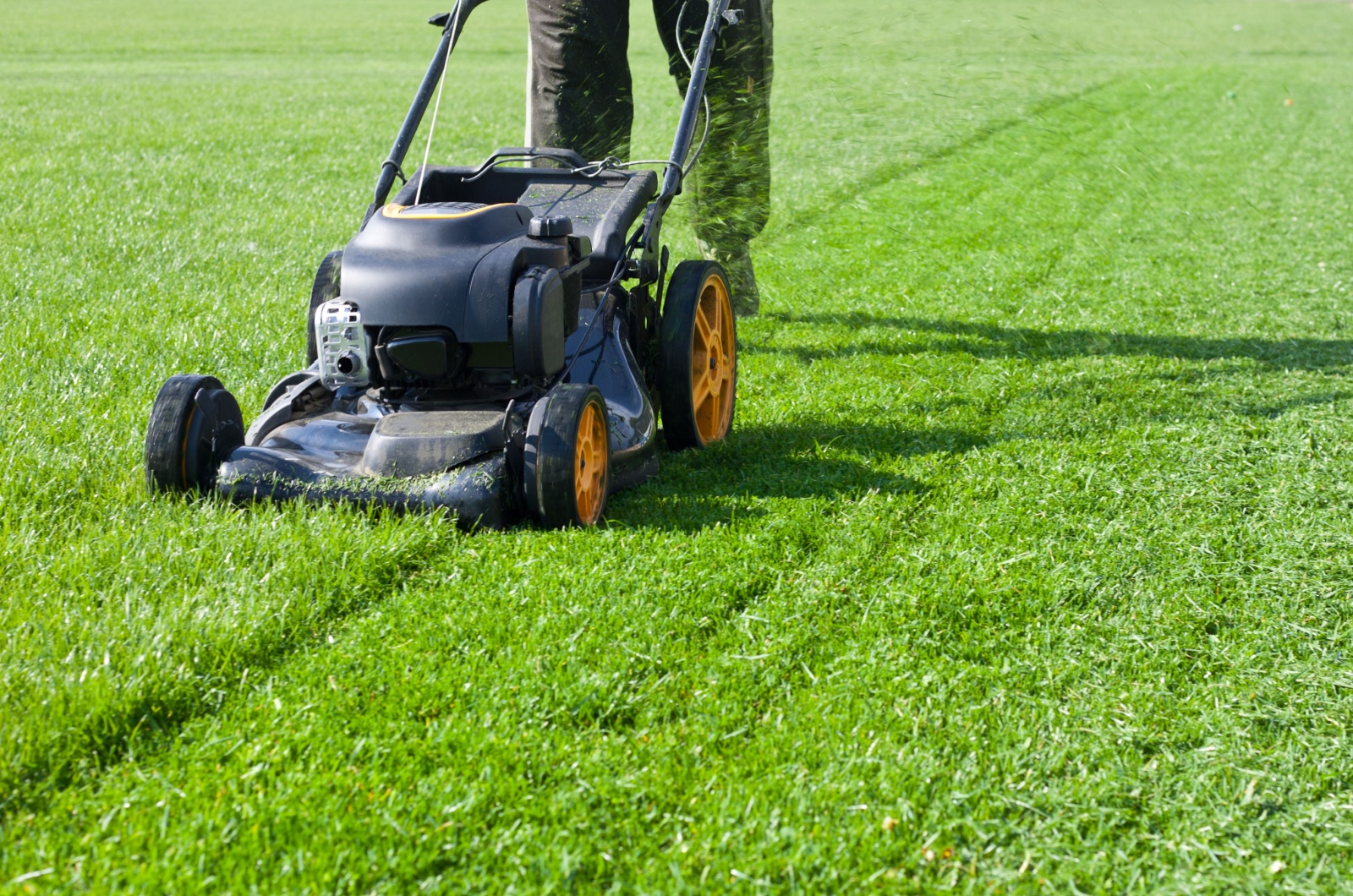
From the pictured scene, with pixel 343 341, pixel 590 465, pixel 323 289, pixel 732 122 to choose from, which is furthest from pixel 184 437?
pixel 732 122

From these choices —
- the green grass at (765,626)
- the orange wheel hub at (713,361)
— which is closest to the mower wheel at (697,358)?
the orange wheel hub at (713,361)

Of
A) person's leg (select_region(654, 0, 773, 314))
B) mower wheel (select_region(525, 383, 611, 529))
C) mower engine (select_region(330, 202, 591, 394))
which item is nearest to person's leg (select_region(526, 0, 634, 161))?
person's leg (select_region(654, 0, 773, 314))

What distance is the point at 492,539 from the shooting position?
9.84 ft

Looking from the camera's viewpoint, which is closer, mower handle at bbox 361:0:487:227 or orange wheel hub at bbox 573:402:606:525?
orange wheel hub at bbox 573:402:606:525

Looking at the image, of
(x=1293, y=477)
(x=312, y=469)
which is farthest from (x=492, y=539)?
(x=1293, y=477)

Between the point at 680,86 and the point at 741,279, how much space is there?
0.79m

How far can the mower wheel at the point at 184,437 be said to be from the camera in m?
Answer: 3.03

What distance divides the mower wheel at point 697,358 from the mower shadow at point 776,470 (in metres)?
0.08

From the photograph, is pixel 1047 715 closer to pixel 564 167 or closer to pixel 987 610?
pixel 987 610

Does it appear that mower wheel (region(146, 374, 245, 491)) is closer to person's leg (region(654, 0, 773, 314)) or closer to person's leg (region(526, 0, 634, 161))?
person's leg (region(526, 0, 634, 161))

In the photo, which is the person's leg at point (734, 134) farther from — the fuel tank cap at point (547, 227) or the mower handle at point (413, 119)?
the fuel tank cap at point (547, 227)

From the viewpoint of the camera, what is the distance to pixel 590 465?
3.13 metres

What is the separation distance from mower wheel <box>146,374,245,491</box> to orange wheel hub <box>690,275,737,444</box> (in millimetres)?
1253

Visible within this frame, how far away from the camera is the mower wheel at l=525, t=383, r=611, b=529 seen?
293 centimetres
